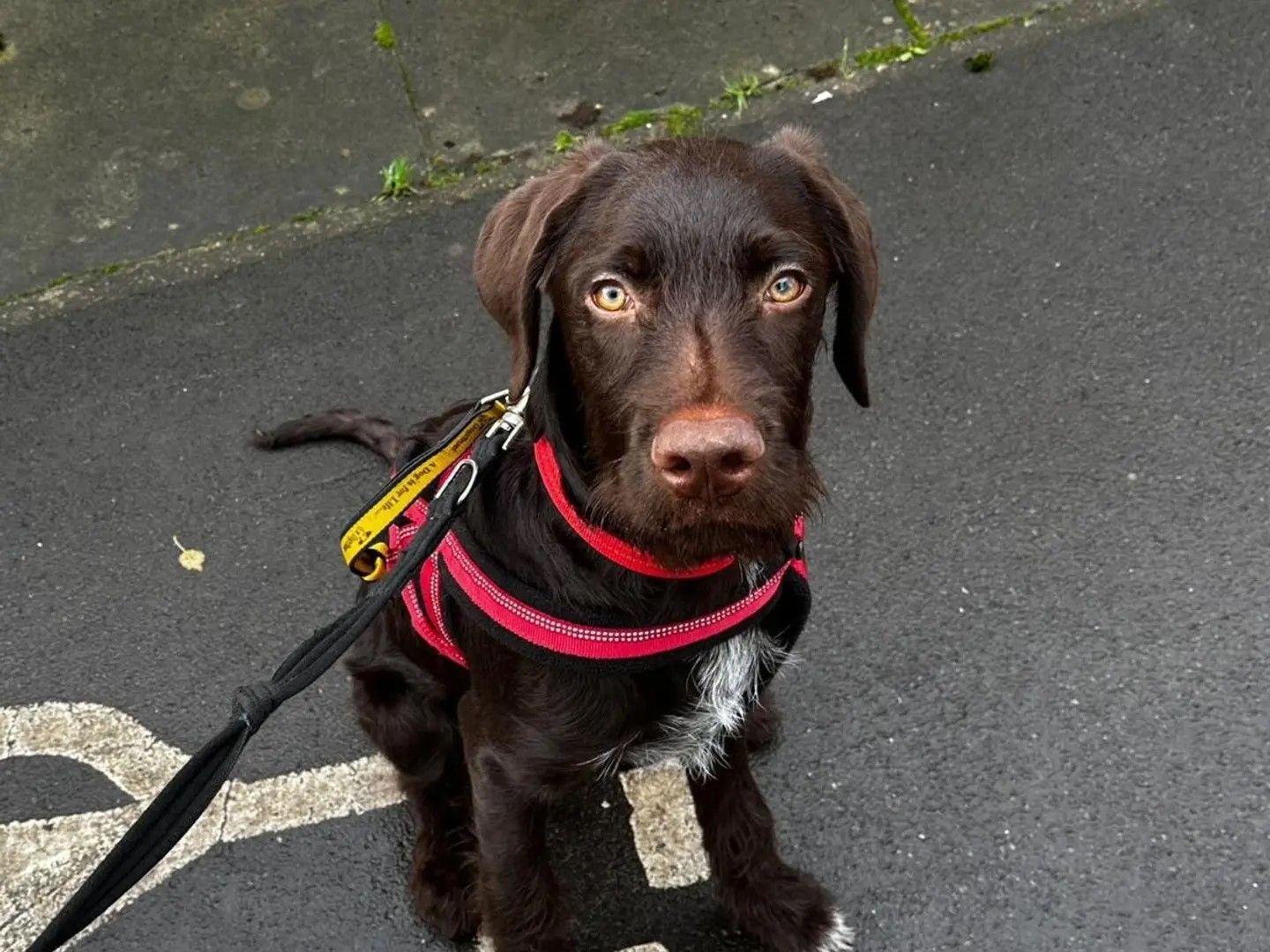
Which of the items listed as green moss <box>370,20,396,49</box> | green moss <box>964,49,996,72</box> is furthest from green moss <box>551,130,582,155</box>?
green moss <box>964,49,996,72</box>

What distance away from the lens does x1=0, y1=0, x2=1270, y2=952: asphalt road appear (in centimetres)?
299

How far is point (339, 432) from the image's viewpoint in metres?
3.71

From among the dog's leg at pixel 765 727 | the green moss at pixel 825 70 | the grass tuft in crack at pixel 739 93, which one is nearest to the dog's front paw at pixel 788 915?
the dog's leg at pixel 765 727

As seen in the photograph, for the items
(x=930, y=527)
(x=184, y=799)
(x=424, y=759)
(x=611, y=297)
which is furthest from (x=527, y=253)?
(x=930, y=527)

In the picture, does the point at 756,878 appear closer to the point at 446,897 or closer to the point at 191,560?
the point at 446,897

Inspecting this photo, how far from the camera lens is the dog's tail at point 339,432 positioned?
11.8 feet

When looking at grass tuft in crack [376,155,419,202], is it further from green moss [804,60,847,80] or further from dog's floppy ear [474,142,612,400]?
dog's floppy ear [474,142,612,400]

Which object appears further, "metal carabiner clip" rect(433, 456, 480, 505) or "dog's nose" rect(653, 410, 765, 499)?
"metal carabiner clip" rect(433, 456, 480, 505)

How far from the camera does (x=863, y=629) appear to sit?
3367 mm

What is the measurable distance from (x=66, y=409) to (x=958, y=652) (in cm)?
281

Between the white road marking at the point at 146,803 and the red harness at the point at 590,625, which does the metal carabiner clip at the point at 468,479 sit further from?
the white road marking at the point at 146,803

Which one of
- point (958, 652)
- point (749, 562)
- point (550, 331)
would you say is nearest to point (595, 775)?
point (749, 562)

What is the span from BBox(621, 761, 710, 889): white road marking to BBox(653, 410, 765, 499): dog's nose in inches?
49.6

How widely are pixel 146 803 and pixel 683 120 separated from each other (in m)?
2.92
